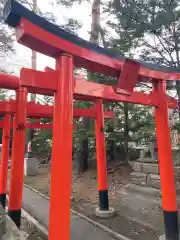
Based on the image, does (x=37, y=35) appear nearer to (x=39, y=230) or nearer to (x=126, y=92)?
(x=126, y=92)

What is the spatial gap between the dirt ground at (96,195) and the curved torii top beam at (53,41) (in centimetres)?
364

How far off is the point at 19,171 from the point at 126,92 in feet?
9.49

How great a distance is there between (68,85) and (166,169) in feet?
8.50

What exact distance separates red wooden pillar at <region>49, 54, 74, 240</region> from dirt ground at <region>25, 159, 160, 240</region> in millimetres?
2669

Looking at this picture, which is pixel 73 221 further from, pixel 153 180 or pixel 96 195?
pixel 153 180

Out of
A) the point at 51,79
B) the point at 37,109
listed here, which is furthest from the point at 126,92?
the point at 37,109

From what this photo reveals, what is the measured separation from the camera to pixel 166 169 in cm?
404

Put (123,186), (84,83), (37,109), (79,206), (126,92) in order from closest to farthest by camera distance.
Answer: (84,83)
(126,92)
(37,109)
(79,206)
(123,186)

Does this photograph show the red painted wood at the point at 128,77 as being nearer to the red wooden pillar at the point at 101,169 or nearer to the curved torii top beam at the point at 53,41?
the curved torii top beam at the point at 53,41

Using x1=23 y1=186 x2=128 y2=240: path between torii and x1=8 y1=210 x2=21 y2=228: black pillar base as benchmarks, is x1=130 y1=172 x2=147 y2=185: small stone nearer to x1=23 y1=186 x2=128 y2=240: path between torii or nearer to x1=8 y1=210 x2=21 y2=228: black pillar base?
x1=23 y1=186 x2=128 y2=240: path between torii

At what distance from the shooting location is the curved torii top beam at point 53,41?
2.36 metres

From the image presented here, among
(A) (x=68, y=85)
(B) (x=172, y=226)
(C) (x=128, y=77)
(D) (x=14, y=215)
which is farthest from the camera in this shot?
(D) (x=14, y=215)

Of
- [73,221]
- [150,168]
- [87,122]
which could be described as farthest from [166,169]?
[87,122]

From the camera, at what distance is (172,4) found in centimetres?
554
